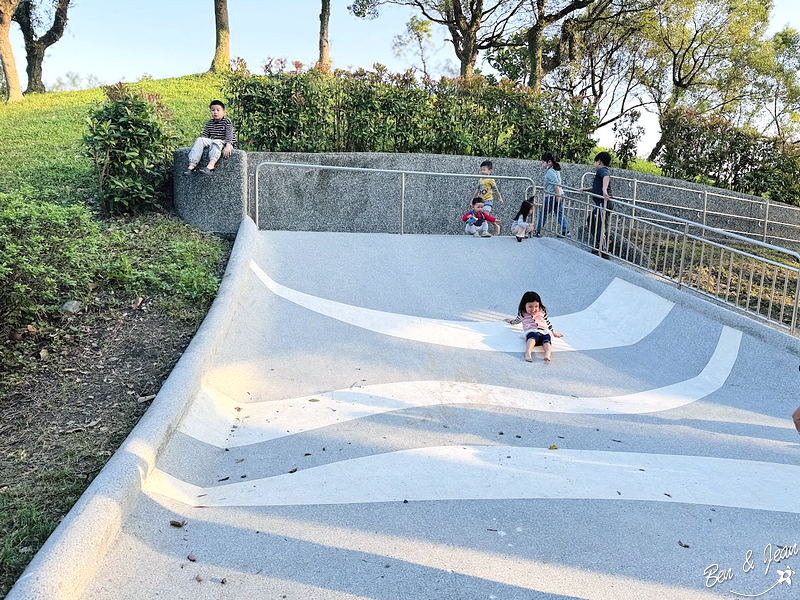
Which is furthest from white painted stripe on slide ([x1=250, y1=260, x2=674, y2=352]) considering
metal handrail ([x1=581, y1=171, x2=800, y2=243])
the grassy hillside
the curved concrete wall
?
metal handrail ([x1=581, y1=171, x2=800, y2=243])

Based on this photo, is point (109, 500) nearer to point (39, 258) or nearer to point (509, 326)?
point (39, 258)

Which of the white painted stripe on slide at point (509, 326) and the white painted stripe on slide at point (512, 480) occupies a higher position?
the white painted stripe on slide at point (509, 326)

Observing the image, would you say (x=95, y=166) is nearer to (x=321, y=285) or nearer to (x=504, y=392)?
(x=321, y=285)

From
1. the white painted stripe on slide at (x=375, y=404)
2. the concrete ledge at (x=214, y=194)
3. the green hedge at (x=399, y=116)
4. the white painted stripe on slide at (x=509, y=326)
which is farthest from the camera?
the green hedge at (x=399, y=116)

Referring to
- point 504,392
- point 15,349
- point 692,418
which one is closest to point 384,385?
point 504,392

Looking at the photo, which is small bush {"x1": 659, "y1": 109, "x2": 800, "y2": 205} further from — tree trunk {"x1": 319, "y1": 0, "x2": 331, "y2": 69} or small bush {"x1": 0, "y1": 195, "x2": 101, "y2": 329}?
small bush {"x1": 0, "y1": 195, "x2": 101, "y2": 329}

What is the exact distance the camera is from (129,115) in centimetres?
1015

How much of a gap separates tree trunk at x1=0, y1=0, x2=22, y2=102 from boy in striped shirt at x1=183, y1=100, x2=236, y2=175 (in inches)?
541

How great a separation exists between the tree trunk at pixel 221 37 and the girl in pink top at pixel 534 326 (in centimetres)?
1906

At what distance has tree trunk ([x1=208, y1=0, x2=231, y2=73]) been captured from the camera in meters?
23.4

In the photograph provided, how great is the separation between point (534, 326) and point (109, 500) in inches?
200

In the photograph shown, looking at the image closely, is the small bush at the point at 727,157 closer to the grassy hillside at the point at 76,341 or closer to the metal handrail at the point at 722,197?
the metal handrail at the point at 722,197

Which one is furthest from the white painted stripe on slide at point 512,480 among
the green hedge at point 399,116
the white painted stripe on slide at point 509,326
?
the green hedge at point 399,116

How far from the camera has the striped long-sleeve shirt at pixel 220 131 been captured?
10469 millimetres
